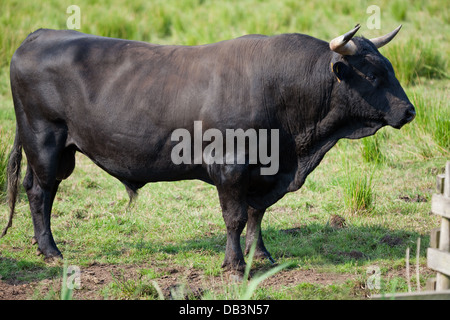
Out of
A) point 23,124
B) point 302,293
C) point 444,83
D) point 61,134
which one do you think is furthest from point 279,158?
point 444,83

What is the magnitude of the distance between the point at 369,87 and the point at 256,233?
5.12 feet

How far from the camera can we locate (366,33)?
1020cm

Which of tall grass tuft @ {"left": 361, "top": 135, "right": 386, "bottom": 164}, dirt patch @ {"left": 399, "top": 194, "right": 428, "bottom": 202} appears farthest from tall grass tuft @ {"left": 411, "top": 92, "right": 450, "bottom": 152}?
dirt patch @ {"left": 399, "top": 194, "right": 428, "bottom": 202}

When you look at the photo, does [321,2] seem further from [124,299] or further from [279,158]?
[124,299]

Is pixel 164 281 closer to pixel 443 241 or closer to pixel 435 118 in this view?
pixel 443 241

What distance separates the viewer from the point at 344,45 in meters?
4.57

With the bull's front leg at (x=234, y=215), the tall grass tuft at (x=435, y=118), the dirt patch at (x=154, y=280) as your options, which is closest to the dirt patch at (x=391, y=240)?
the dirt patch at (x=154, y=280)

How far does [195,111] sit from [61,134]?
1233 mm

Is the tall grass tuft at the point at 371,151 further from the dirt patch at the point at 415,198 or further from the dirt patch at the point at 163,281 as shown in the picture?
the dirt patch at the point at 163,281

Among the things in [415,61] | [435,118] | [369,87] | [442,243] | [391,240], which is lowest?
[391,240]

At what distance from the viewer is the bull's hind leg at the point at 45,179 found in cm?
520

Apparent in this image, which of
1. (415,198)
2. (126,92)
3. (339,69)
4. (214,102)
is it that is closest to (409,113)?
(339,69)

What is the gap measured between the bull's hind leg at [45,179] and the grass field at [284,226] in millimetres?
174

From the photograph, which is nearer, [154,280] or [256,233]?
[154,280]
